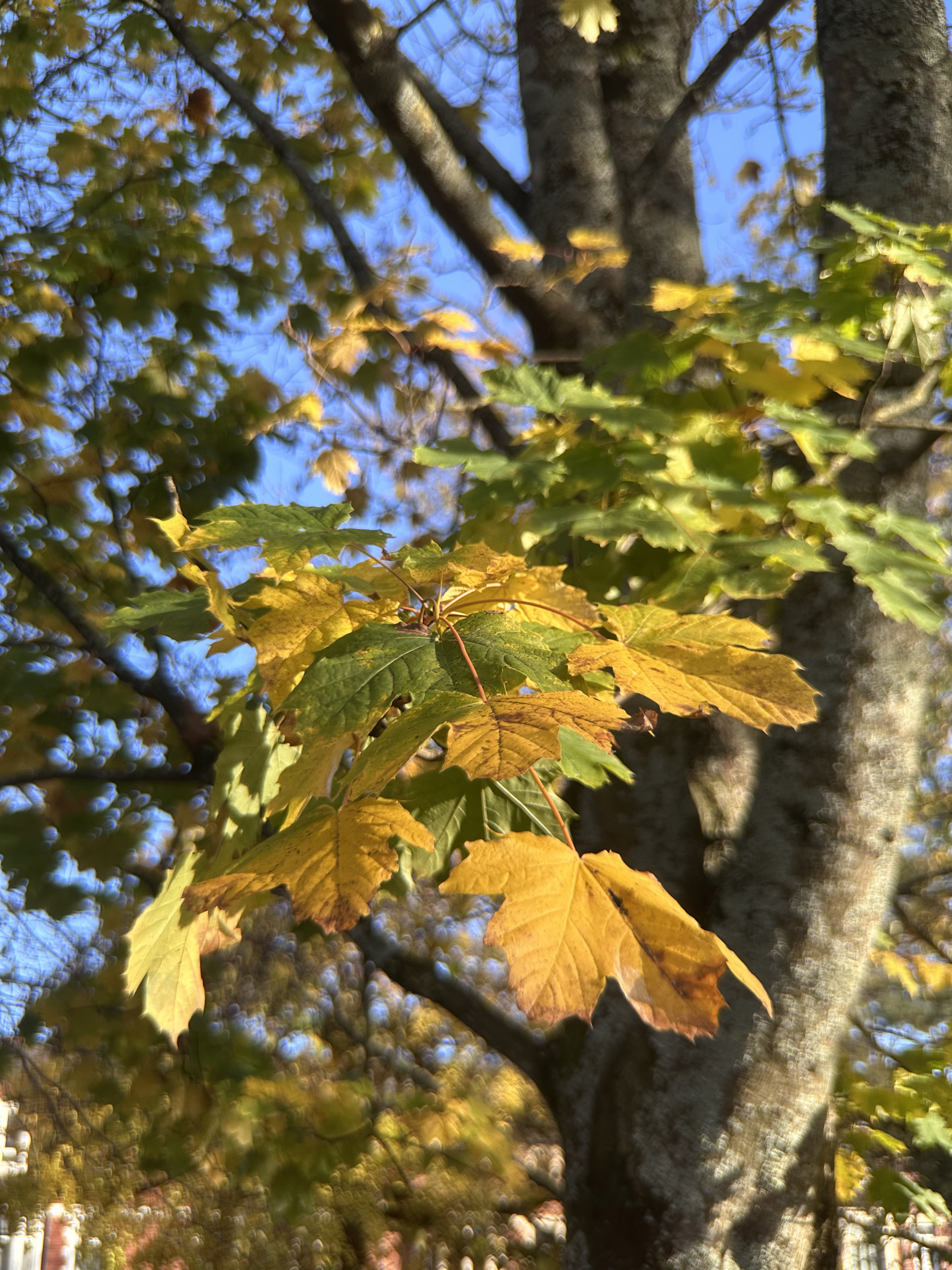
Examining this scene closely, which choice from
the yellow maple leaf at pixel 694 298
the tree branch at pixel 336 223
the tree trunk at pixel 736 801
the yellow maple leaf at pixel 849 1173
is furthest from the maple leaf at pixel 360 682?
the yellow maple leaf at pixel 849 1173

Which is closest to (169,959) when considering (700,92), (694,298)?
(694,298)

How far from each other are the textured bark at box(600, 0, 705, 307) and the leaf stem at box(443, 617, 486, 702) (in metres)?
1.86

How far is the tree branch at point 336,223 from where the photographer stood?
98.2 inches

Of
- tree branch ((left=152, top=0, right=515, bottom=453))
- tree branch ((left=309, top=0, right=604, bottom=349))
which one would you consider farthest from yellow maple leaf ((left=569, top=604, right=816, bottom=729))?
tree branch ((left=309, top=0, right=604, bottom=349))

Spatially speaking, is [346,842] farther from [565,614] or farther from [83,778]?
[83,778]

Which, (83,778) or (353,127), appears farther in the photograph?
(353,127)


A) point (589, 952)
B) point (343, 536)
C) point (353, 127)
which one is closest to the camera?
point (589, 952)

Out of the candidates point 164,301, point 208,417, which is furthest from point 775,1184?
point 164,301

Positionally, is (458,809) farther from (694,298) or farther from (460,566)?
(694,298)

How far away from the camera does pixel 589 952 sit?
2.22ft

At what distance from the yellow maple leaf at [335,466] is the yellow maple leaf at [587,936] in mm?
1926

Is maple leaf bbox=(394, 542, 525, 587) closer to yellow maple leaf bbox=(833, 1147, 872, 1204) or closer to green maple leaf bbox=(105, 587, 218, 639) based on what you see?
green maple leaf bbox=(105, 587, 218, 639)

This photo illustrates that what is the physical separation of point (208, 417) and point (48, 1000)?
5.97 feet

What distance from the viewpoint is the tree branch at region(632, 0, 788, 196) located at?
2436 mm
